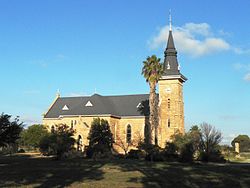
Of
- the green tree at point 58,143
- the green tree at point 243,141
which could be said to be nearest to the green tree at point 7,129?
the green tree at point 58,143

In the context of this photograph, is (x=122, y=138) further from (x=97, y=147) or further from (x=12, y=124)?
(x=12, y=124)

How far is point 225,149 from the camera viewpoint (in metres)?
66.1

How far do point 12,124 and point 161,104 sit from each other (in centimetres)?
3249

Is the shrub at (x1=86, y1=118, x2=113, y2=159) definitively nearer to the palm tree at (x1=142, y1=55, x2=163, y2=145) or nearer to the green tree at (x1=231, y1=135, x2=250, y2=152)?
the palm tree at (x1=142, y1=55, x2=163, y2=145)

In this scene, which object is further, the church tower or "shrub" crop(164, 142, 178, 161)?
the church tower

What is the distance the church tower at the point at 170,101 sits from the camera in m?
61.7

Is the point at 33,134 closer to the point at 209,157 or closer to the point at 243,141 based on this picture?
the point at 209,157

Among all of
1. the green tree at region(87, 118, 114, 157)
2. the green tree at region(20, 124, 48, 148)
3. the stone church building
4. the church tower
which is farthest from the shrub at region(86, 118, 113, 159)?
the green tree at region(20, 124, 48, 148)

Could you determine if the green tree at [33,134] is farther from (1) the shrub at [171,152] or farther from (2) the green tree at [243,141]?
(2) the green tree at [243,141]

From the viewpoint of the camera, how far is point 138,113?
209ft

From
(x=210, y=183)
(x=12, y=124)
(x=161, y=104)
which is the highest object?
(x=161, y=104)

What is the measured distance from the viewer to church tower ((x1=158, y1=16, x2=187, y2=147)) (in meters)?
61.7

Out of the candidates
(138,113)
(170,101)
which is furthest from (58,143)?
(170,101)

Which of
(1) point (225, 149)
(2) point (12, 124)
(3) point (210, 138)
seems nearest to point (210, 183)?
(2) point (12, 124)
